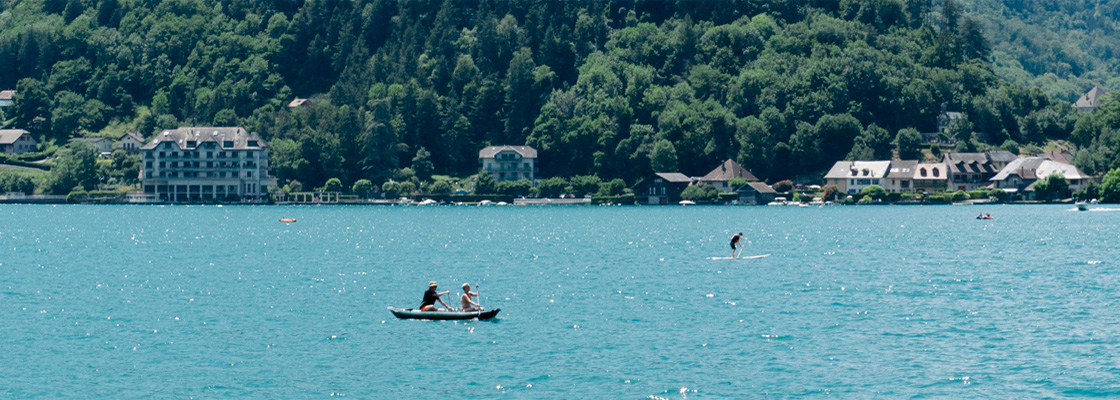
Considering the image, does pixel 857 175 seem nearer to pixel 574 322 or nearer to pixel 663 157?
pixel 663 157

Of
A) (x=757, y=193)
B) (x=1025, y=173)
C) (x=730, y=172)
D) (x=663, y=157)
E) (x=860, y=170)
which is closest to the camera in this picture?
(x=1025, y=173)

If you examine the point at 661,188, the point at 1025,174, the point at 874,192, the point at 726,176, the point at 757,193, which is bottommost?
the point at 757,193

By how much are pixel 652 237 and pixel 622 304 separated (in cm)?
4965

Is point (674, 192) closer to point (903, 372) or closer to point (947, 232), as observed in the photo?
point (947, 232)

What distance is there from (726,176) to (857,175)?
1950 centimetres

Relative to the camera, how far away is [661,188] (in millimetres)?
196750

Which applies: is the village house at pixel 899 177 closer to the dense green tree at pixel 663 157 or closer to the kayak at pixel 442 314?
the dense green tree at pixel 663 157

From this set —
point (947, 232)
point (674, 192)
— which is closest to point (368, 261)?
point (947, 232)

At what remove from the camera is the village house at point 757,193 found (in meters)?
192

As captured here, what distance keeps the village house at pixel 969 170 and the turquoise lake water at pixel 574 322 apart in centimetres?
10962

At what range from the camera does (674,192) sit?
197m

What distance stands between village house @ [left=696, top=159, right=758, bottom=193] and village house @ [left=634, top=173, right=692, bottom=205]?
10.9ft

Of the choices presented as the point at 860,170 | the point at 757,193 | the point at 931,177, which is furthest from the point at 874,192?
the point at 757,193

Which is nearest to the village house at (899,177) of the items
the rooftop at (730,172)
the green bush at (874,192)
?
the green bush at (874,192)
